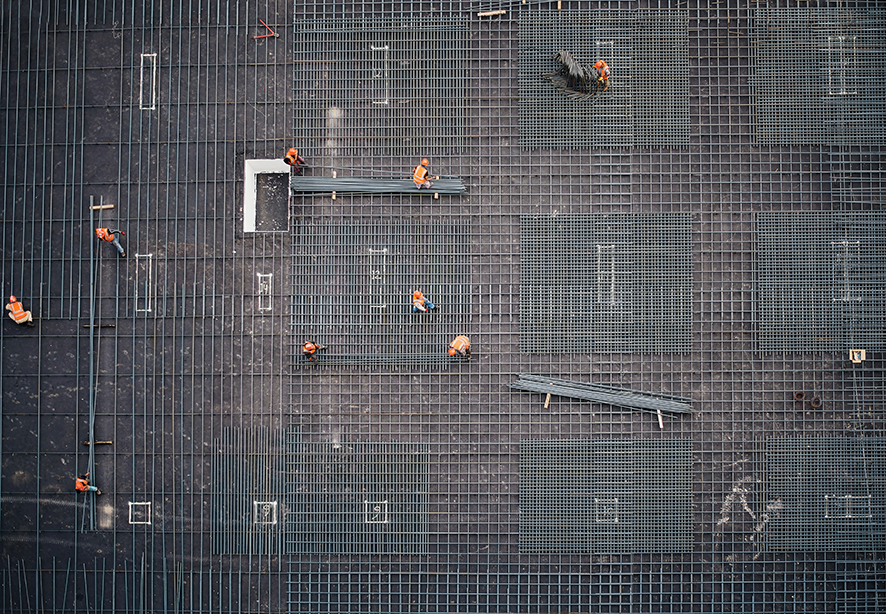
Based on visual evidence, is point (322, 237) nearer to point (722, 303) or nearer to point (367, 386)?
point (367, 386)

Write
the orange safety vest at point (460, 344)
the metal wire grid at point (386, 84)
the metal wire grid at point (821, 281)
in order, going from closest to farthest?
the orange safety vest at point (460, 344) < the metal wire grid at point (821, 281) < the metal wire grid at point (386, 84)

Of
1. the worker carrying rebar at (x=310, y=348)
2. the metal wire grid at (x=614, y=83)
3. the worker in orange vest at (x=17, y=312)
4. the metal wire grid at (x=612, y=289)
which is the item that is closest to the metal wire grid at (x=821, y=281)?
the metal wire grid at (x=612, y=289)

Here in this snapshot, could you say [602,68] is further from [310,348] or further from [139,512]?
[139,512]

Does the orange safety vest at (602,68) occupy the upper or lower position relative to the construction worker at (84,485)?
upper

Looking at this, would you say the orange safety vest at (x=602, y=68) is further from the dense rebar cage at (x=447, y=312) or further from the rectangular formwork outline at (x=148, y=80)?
the rectangular formwork outline at (x=148, y=80)

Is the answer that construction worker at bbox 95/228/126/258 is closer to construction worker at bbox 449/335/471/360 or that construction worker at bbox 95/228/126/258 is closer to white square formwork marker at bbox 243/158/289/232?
white square formwork marker at bbox 243/158/289/232

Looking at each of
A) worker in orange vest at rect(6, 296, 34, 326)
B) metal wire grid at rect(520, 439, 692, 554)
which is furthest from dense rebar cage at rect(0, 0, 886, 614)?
worker in orange vest at rect(6, 296, 34, 326)

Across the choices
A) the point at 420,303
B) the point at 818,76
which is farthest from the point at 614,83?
the point at 420,303
